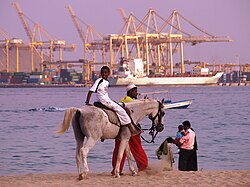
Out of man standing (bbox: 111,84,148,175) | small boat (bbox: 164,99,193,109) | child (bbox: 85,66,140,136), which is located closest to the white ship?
small boat (bbox: 164,99,193,109)

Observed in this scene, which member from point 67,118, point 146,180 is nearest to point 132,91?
point 67,118

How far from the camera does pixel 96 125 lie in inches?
396

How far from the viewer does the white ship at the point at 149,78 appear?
409ft

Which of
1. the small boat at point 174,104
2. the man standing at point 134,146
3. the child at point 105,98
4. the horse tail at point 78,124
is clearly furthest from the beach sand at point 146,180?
the small boat at point 174,104

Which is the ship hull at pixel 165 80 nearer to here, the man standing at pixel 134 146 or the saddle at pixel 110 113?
the man standing at pixel 134 146

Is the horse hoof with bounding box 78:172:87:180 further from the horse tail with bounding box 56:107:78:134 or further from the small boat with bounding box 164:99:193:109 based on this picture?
the small boat with bounding box 164:99:193:109

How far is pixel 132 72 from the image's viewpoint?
127 m

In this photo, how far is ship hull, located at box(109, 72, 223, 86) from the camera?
12575cm

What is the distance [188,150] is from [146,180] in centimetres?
153

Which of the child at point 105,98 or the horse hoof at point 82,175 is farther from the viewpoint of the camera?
the horse hoof at point 82,175

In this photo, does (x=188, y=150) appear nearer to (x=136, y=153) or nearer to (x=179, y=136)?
(x=179, y=136)

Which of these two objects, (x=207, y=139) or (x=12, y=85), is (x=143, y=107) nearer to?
(x=207, y=139)

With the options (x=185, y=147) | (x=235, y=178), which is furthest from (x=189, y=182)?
(x=185, y=147)

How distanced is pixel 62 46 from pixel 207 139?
138 metres
